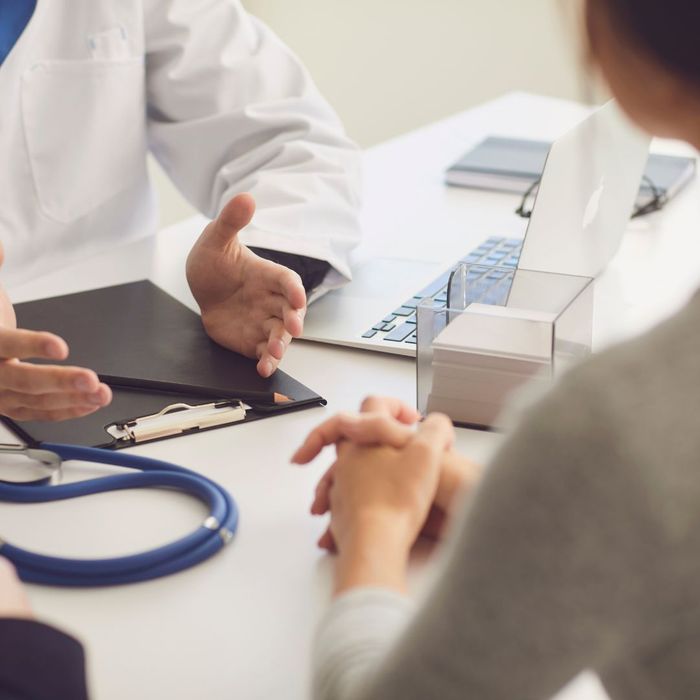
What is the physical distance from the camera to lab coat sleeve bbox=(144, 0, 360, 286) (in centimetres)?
143

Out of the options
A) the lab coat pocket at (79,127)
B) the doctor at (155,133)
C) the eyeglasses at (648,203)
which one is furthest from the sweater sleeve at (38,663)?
the eyeglasses at (648,203)

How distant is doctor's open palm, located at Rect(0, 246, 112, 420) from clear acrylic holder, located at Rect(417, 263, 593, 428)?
281mm

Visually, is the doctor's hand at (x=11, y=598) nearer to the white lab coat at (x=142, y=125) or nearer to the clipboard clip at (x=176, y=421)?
the clipboard clip at (x=176, y=421)

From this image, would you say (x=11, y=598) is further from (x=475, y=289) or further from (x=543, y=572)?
(x=475, y=289)

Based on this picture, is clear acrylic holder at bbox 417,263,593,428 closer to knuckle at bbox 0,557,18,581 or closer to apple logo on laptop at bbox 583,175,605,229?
apple logo on laptop at bbox 583,175,605,229

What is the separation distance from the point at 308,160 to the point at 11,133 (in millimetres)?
385

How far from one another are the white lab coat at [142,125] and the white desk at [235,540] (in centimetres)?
16

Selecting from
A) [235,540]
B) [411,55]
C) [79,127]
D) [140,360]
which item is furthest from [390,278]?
[411,55]

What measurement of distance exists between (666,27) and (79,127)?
1141mm

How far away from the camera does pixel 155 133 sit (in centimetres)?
158

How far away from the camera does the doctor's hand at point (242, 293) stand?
102cm

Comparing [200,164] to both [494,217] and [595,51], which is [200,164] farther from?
[595,51]

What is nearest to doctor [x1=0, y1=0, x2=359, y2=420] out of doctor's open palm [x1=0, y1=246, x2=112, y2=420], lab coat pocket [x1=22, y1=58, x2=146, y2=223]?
lab coat pocket [x1=22, y1=58, x2=146, y2=223]

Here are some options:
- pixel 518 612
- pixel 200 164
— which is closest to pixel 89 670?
pixel 518 612
